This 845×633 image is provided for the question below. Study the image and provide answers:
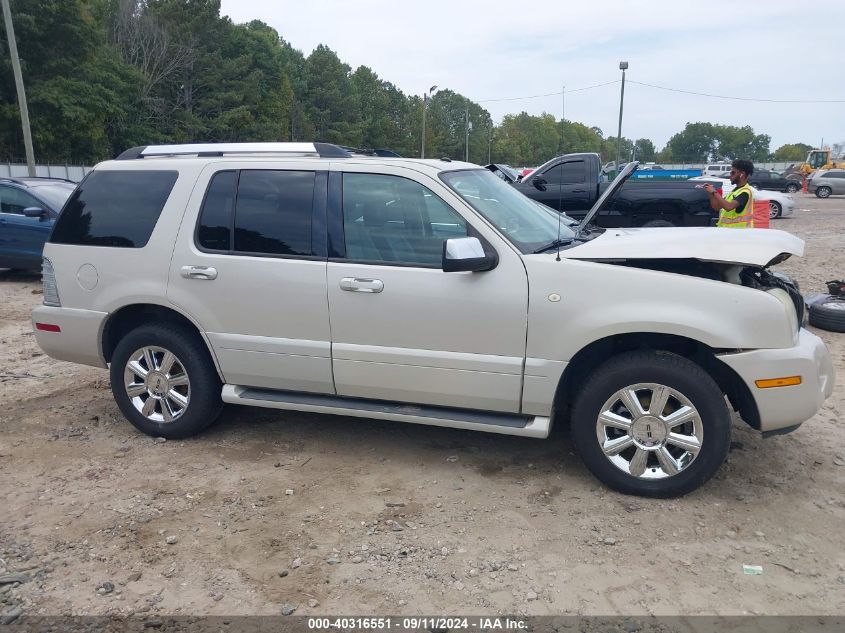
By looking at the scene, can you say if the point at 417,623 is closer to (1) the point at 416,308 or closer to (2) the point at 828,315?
(1) the point at 416,308

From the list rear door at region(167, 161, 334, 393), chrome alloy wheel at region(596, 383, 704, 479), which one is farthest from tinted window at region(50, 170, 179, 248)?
chrome alloy wheel at region(596, 383, 704, 479)

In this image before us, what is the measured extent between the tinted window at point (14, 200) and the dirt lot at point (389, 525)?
7154mm

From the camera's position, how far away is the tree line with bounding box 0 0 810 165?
133ft

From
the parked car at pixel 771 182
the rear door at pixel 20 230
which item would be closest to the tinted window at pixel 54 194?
the rear door at pixel 20 230

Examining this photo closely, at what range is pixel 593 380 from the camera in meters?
3.97

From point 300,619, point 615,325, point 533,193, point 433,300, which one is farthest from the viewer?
point 533,193

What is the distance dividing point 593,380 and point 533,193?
11150 millimetres

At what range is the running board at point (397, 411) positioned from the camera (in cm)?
410

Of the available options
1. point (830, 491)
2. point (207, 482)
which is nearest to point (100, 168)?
point (207, 482)

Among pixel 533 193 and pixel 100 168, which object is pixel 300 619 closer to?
pixel 100 168

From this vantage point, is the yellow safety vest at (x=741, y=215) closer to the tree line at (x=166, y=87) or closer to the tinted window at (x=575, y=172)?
the tinted window at (x=575, y=172)

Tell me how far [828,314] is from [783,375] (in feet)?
14.7

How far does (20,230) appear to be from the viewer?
1096 cm

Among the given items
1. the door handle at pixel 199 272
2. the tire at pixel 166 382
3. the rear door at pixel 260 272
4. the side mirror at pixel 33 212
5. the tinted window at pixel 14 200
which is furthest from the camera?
the tinted window at pixel 14 200
